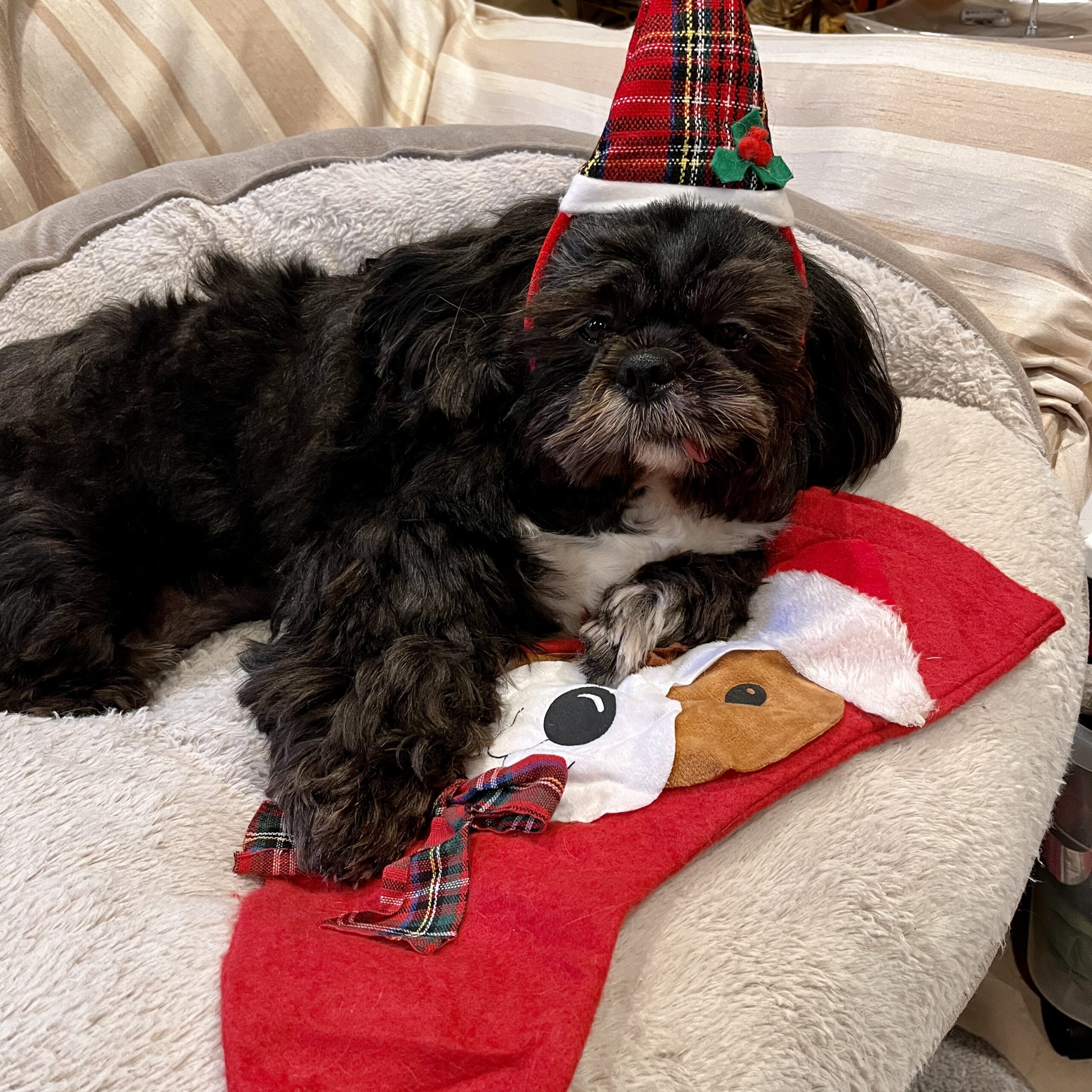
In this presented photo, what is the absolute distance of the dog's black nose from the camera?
4.06 feet

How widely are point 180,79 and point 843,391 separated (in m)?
2.06

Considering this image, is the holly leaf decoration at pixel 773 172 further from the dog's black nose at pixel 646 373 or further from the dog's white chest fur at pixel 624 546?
the dog's white chest fur at pixel 624 546

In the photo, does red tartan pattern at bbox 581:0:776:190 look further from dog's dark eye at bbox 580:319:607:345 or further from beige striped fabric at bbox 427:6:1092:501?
beige striped fabric at bbox 427:6:1092:501

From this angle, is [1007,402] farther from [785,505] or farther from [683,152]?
[683,152]

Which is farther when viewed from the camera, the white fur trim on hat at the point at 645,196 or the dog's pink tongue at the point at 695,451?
the white fur trim on hat at the point at 645,196

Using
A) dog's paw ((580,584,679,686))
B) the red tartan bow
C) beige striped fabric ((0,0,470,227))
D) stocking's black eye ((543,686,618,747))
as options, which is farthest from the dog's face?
beige striped fabric ((0,0,470,227))

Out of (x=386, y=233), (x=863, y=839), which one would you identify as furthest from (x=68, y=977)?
(x=386, y=233)

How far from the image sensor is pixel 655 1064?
1.03m

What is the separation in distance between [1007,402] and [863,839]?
1122 millimetres

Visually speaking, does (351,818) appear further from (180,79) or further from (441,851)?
(180,79)

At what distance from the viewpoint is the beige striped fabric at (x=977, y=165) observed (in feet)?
6.72

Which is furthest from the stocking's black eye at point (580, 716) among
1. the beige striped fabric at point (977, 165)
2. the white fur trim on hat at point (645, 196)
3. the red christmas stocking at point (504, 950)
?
the beige striped fabric at point (977, 165)

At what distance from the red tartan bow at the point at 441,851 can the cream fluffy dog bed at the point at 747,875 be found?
0.06 m

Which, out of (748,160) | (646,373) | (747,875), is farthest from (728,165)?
(747,875)
